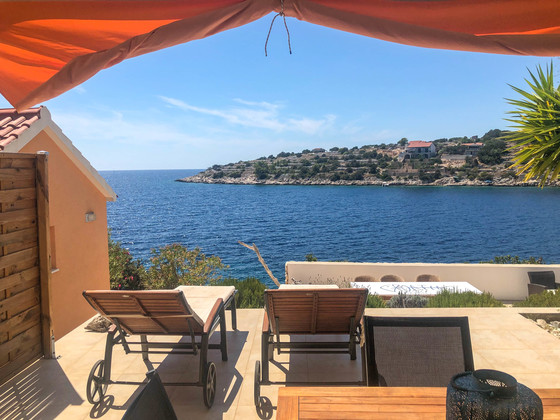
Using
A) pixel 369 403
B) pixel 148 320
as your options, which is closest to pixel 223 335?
pixel 148 320

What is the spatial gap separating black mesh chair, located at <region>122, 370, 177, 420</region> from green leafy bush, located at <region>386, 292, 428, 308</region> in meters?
5.15

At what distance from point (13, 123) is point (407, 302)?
6.09m

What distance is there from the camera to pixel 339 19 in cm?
153

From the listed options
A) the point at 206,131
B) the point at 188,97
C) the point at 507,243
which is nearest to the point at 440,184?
the point at 507,243

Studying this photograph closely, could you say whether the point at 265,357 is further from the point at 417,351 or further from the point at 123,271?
the point at 123,271

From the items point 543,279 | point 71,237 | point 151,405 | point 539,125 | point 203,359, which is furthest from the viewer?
point 543,279

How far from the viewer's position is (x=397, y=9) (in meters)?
1.48

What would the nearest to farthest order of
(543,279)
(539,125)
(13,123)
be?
1. (539,125)
2. (13,123)
3. (543,279)

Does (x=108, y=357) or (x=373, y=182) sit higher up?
(x=373, y=182)

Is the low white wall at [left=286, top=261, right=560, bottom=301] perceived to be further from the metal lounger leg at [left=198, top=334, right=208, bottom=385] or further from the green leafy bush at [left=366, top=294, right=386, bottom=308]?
the metal lounger leg at [left=198, top=334, right=208, bottom=385]

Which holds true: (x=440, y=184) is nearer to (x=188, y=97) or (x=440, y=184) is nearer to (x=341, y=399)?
(x=188, y=97)

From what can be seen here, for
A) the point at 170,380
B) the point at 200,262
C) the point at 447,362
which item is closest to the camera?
the point at 447,362

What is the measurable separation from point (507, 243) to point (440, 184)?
29.6m

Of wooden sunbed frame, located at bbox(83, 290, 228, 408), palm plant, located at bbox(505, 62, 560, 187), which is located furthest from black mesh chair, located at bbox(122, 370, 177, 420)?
palm plant, located at bbox(505, 62, 560, 187)
